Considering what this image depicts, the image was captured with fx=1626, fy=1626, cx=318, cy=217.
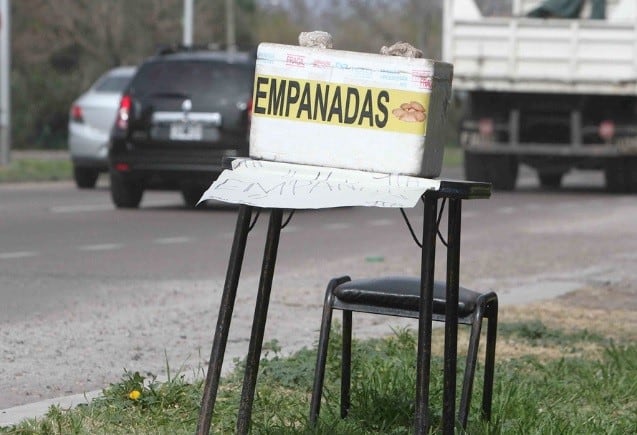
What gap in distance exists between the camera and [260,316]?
4.62m

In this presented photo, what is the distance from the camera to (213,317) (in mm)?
8898

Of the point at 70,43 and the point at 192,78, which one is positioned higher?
the point at 192,78

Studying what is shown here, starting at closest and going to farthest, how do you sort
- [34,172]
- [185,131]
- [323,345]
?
[323,345], [185,131], [34,172]

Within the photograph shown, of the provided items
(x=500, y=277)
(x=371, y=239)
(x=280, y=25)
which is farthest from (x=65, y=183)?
(x=280, y=25)

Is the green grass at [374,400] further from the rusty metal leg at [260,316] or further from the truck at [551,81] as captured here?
the truck at [551,81]

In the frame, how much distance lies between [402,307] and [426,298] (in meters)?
0.50

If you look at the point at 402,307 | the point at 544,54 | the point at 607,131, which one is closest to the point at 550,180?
the point at 607,131

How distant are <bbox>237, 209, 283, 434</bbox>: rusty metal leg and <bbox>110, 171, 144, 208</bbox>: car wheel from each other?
13606 mm

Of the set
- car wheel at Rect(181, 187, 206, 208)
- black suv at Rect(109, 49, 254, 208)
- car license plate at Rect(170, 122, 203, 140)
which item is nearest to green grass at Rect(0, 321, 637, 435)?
black suv at Rect(109, 49, 254, 208)

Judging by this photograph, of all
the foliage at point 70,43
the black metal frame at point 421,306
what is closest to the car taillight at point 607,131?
the foliage at point 70,43

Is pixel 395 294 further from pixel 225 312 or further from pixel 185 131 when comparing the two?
pixel 185 131

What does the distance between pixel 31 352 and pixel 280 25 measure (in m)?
62.5

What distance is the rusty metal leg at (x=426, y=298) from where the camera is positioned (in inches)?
177

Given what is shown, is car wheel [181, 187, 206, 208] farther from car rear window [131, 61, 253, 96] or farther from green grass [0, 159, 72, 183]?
green grass [0, 159, 72, 183]
